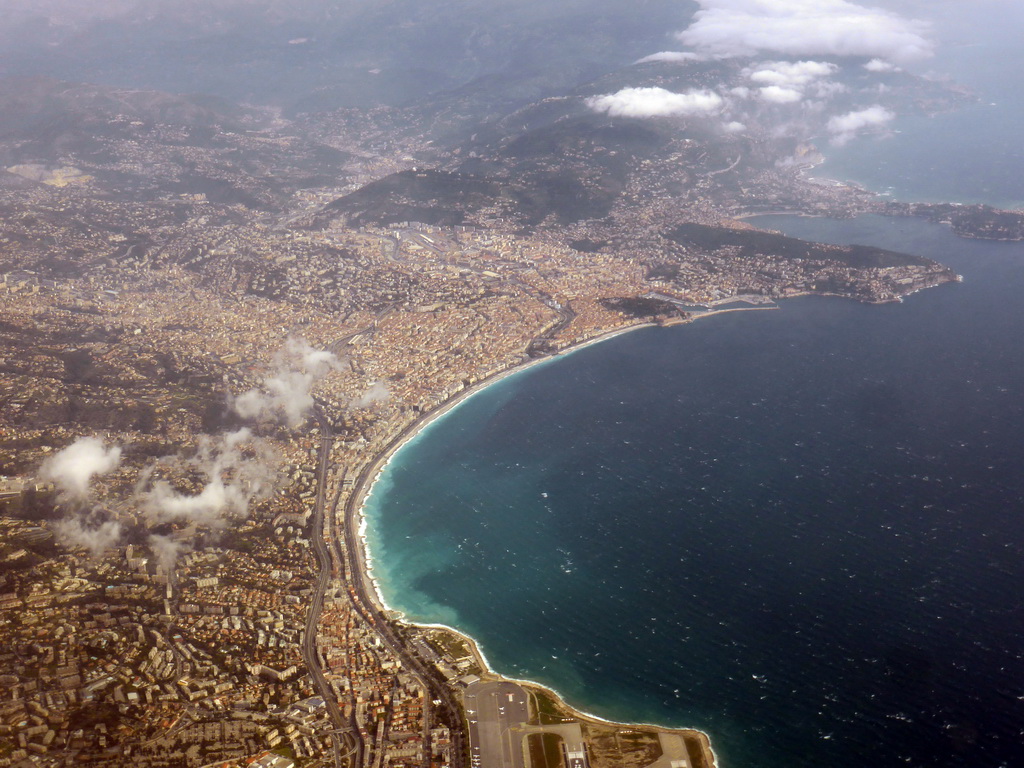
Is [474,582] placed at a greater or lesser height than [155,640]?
lesser

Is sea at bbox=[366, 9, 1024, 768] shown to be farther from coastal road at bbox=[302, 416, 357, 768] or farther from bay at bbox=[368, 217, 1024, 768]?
coastal road at bbox=[302, 416, 357, 768]

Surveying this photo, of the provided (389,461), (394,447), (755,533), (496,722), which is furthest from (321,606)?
(755,533)

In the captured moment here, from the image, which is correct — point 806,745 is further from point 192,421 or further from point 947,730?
point 192,421

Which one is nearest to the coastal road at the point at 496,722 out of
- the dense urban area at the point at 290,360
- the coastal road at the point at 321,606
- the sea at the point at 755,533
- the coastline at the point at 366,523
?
the dense urban area at the point at 290,360

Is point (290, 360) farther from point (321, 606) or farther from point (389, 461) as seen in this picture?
point (321, 606)

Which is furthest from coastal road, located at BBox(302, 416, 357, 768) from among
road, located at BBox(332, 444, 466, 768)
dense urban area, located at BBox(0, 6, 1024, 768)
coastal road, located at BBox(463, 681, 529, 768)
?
coastal road, located at BBox(463, 681, 529, 768)

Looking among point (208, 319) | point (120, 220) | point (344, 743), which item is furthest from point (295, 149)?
point (344, 743)
